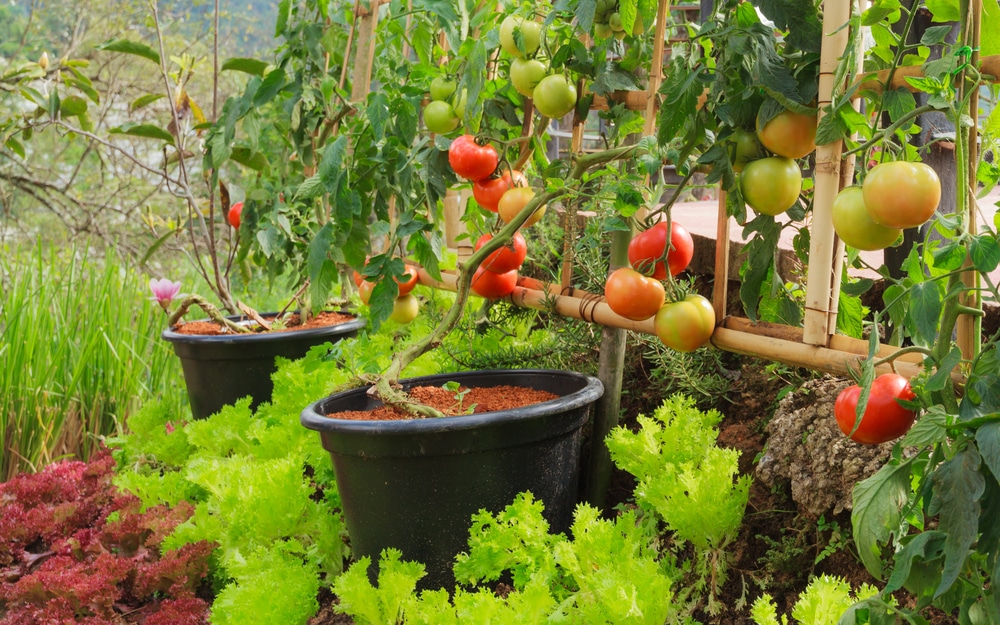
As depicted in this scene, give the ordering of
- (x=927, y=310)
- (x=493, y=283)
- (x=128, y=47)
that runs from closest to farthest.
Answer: (x=927, y=310) → (x=493, y=283) → (x=128, y=47)

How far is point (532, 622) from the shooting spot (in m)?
1.03

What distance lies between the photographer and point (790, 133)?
1.04 metres

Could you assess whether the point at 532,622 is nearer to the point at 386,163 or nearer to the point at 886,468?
the point at 886,468

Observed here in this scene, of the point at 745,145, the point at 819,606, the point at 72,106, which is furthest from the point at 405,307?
the point at 72,106

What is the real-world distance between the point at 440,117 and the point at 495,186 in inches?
7.4

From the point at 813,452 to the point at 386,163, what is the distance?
1.08 meters

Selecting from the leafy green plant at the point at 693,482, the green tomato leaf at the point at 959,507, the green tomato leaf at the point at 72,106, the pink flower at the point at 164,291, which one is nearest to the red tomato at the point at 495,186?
the leafy green plant at the point at 693,482

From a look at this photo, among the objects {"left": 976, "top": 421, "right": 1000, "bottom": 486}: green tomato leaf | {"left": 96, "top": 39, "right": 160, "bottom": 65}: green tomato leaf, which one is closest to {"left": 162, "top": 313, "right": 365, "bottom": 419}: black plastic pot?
{"left": 96, "top": 39, "right": 160, "bottom": 65}: green tomato leaf

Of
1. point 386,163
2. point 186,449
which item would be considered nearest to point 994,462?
point 386,163

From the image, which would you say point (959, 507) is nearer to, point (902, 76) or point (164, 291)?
point (902, 76)

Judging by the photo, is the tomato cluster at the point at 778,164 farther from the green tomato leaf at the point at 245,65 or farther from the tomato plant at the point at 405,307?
the green tomato leaf at the point at 245,65

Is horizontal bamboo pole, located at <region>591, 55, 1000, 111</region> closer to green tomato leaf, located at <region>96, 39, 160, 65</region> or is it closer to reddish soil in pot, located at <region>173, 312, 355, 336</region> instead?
reddish soil in pot, located at <region>173, 312, 355, 336</region>

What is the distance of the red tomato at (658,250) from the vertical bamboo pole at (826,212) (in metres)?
0.19

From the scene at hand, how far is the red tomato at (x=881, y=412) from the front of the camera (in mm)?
838
